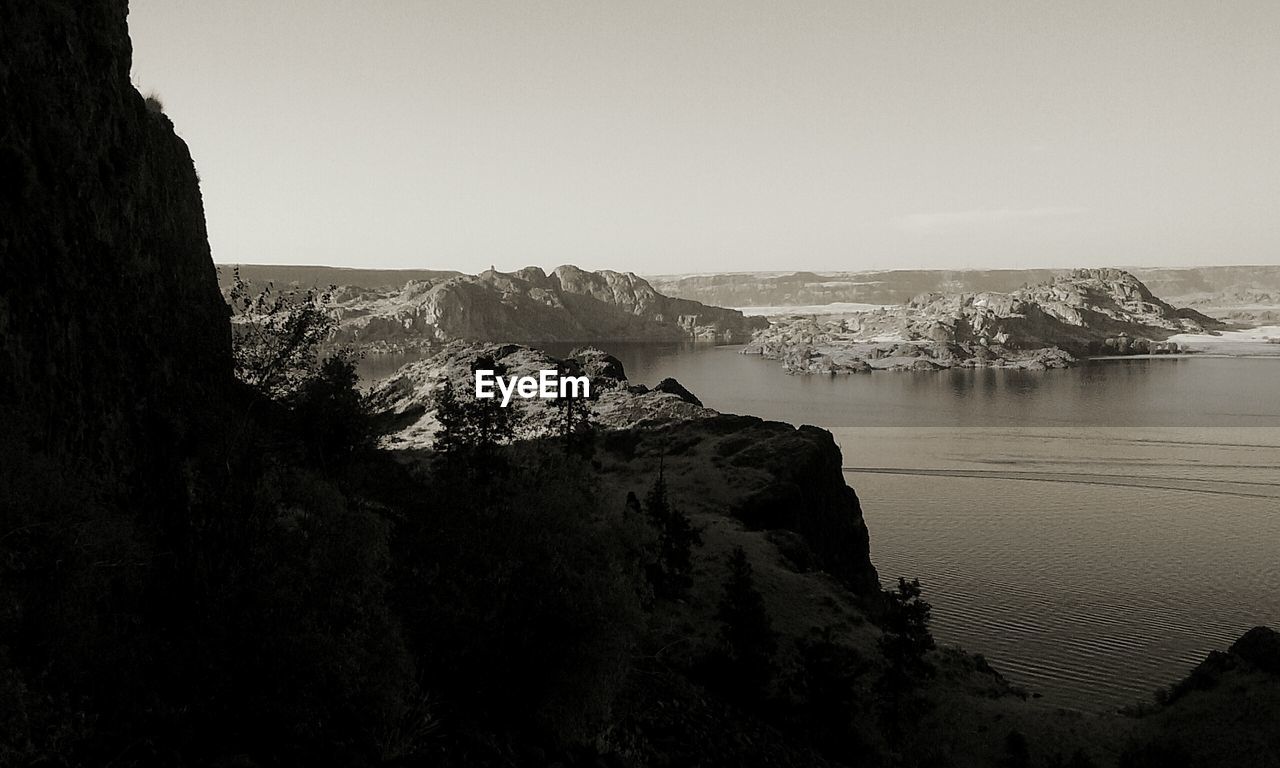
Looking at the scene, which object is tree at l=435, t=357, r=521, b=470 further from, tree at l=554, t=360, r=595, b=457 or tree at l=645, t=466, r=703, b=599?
tree at l=554, t=360, r=595, b=457

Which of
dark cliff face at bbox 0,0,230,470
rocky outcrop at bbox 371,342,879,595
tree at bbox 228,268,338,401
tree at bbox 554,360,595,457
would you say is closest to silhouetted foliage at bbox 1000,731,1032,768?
rocky outcrop at bbox 371,342,879,595

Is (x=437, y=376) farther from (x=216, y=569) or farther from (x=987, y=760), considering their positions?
(x=216, y=569)

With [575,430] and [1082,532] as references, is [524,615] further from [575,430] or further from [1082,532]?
[1082,532]

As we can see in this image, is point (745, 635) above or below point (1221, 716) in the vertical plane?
above

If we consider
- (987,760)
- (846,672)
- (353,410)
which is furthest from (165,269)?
(987,760)

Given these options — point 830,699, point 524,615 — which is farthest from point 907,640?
point 524,615

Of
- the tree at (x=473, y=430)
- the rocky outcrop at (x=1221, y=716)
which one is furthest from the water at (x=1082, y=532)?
the tree at (x=473, y=430)
